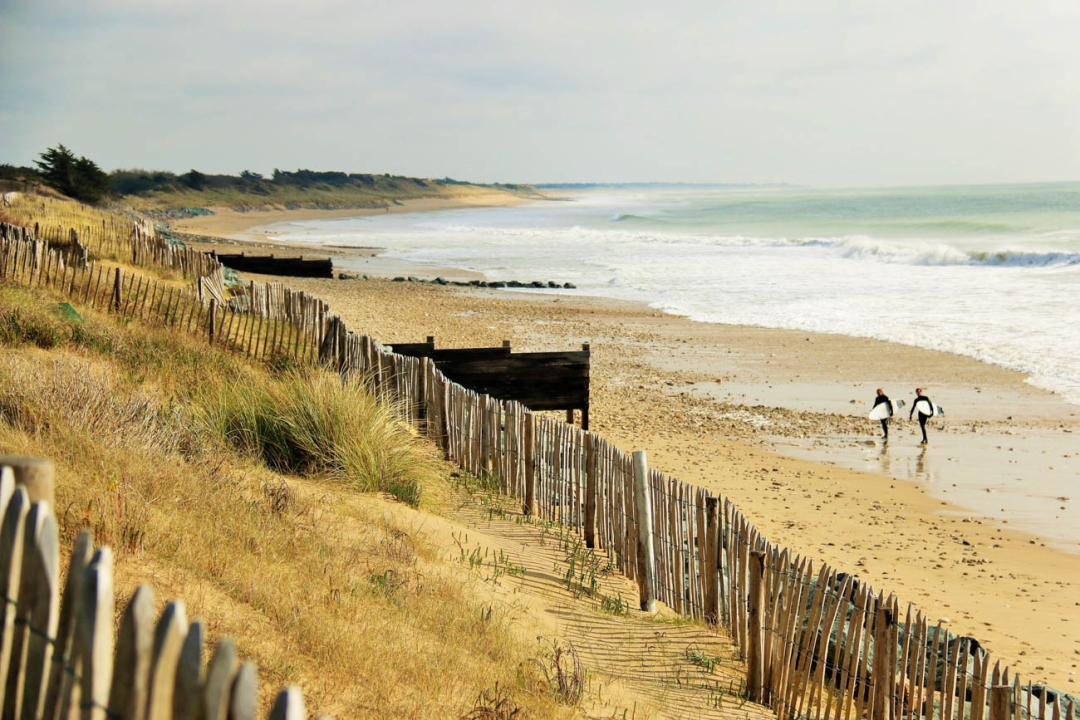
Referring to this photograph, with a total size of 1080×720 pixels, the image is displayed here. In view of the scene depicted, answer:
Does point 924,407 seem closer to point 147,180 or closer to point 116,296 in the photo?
point 116,296

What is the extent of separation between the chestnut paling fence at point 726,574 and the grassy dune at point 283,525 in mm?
960

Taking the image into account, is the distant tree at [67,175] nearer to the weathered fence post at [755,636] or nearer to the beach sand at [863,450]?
the beach sand at [863,450]

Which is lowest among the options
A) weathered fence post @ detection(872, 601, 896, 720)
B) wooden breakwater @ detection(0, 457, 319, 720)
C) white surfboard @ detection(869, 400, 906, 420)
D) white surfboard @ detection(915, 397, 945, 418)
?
weathered fence post @ detection(872, 601, 896, 720)

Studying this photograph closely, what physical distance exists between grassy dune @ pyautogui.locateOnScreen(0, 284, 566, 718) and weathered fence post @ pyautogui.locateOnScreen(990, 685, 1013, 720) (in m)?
1.93

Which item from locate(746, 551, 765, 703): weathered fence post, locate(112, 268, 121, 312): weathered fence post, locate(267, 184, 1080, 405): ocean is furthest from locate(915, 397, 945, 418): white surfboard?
locate(112, 268, 121, 312): weathered fence post

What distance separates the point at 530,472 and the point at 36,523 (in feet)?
21.9

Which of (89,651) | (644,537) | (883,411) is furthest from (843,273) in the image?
(89,651)

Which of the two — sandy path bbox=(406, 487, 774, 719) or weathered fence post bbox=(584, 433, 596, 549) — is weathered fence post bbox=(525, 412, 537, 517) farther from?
weathered fence post bbox=(584, 433, 596, 549)

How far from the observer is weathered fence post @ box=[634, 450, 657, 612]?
267 inches

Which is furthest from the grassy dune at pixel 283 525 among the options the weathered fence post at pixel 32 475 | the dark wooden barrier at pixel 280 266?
the dark wooden barrier at pixel 280 266

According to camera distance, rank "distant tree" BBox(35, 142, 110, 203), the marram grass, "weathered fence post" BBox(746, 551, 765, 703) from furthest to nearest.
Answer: "distant tree" BBox(35, 142, 110, 203) < the marram grass < "weathered fence post" BBox(746, 551, 765, 703)

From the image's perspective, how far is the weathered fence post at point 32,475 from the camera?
212 cm

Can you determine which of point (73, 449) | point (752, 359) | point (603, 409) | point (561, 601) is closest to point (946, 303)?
point (752, 359)

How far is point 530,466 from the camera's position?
8.39 meters
